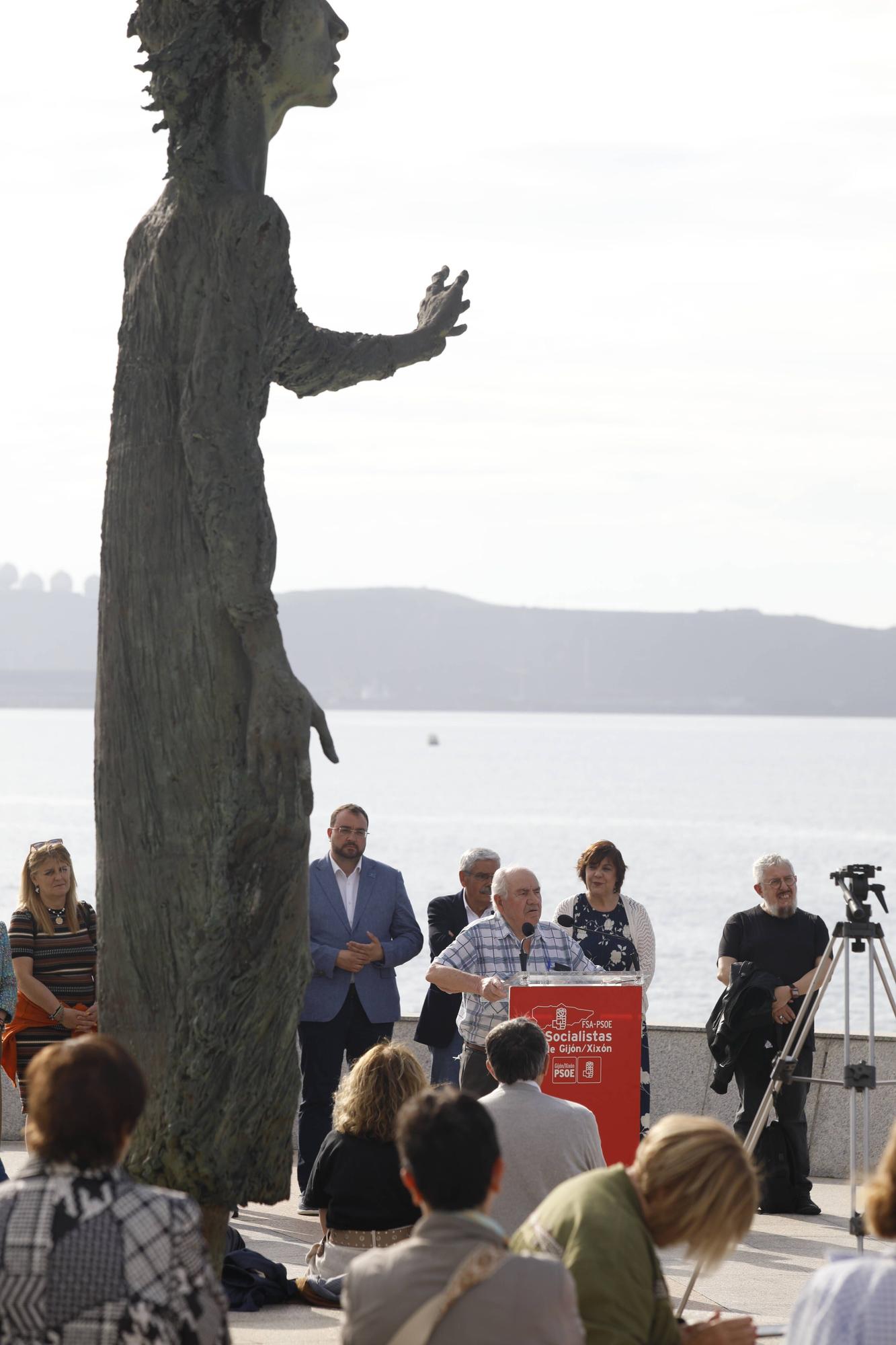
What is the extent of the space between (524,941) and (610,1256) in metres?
4.54

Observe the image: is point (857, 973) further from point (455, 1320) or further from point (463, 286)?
point (455, 1320)

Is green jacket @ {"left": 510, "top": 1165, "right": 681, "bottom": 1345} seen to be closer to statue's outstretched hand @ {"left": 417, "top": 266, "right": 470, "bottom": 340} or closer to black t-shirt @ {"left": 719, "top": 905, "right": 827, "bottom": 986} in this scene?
statue's outstretched hand @ {"left": 417, "top": 266, "right": 470, "bottom": 340}

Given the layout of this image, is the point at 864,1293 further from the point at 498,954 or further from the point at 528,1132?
the point at 498,954

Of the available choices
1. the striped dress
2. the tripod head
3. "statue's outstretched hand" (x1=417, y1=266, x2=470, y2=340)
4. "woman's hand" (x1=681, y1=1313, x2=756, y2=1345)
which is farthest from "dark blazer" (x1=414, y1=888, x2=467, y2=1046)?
"woman's hand" (x1=681, y1=1313, x2=756, y2=1345)

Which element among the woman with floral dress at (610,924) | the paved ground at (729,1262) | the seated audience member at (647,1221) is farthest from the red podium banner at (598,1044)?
the seated audience member at (647,1221)

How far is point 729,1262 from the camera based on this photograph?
295 inches

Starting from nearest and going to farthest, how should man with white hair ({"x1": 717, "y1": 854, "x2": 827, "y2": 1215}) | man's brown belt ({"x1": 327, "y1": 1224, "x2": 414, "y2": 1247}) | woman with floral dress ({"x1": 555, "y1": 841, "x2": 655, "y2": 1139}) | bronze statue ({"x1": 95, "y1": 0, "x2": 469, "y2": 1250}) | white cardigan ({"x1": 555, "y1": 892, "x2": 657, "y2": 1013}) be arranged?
bronze statue ({"x1": 95, "y1": 0, "x2": 469, "y2": 1250}), man's brown belt ({"x1": 327, "y1": 1224, "x2": 414, "y2": 1247}), woman with floral dress ({"x1": 555, "y1": 841, "x2": 655, "y2": 1139}), white cardigan ({"x1": 555, "y1": 892, "x2": 657, "y2": 1013}), man with white hair ({"x1": 717, "y1": 854, "x2": 827, "y2": 1215})

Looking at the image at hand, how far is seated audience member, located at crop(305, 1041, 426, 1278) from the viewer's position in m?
6.08

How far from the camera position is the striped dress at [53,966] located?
25.5 feet

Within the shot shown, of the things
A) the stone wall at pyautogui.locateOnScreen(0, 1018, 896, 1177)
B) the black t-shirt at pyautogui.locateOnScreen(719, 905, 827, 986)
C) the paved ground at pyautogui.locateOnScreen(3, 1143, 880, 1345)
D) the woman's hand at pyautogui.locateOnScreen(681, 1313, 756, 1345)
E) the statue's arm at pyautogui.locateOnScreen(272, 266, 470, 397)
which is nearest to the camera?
the woman's hand at pyautogui.locateOnScreen(681, 1313, 756, 1345)

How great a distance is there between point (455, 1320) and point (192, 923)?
150cm

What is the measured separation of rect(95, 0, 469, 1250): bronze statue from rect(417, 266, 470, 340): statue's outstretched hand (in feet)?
2.23

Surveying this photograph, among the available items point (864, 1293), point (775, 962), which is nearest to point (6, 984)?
point (775, 962)

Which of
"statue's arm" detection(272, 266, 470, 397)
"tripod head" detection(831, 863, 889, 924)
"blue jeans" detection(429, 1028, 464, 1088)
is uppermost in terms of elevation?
"statue's arm" detection(272, 266, 470, 397)
